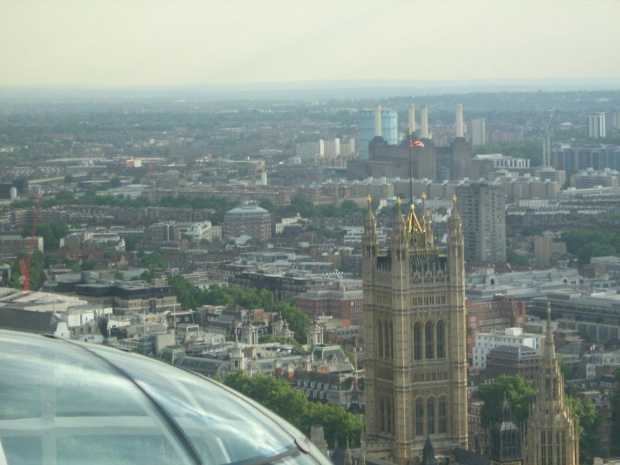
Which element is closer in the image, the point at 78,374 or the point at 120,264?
the point at 78,374

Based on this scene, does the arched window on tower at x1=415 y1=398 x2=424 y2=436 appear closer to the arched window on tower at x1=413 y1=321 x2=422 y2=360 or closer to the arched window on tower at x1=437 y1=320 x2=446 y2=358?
the arched window on tower at x1=413 y1=321 x2=422 y2=360

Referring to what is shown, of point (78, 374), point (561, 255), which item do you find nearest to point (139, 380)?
point (78, 374)

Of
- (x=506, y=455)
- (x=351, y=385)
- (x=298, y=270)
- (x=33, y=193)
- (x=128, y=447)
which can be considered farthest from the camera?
(x=33, y=193)

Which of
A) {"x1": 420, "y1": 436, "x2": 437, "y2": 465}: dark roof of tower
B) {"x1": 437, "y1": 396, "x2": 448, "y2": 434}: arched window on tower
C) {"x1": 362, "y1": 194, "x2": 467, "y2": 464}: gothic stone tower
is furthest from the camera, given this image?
{"x1": 437, "y1": 396, "x2": 448, "y2": 434}: arched window on tower

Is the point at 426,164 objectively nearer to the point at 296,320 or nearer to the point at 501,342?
the point at 296,320

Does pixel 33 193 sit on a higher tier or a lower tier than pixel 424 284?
lower

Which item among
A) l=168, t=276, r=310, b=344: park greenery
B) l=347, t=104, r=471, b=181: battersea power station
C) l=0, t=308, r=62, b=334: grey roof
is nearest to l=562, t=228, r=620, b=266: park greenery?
l=168, t=276, r=310, b=344: park greenery

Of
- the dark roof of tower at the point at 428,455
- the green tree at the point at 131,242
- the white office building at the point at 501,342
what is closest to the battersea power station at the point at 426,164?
the green tree at the point at 131,242

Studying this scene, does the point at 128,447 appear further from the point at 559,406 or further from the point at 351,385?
the point at 351,385

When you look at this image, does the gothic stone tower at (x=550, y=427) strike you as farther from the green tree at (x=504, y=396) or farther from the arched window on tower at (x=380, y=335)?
the green tree at (x=504, y=396)
